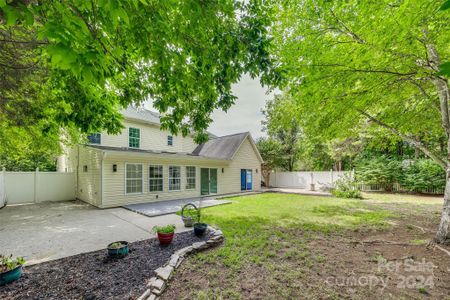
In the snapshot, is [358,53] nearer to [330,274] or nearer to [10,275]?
[330,274]

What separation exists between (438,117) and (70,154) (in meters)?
17.3

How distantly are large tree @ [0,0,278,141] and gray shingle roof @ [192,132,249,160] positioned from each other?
410 inches

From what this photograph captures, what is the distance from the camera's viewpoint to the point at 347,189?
12.9 metres

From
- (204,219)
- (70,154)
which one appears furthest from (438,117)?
(70,154)

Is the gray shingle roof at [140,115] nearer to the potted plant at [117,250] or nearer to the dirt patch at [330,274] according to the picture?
the potted plant at [117,250]

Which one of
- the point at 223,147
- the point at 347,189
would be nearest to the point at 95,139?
the point at 223,147

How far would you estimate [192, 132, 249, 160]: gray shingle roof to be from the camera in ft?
49.8

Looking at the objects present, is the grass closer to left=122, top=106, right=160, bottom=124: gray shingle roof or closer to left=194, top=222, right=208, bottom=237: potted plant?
left=194, top=222, right=208, bottom=237: potted plant

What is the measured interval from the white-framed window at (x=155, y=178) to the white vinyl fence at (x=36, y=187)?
489cm

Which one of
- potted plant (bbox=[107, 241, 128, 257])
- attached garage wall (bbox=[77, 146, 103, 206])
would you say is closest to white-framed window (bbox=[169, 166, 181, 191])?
attached garage wall (bbox=[77, 146, 103, 206])

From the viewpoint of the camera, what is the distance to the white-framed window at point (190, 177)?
12.6 meters

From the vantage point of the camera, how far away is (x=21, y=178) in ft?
33.6

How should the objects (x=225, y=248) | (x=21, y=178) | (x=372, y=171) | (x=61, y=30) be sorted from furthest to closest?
(x=372, y=171) < (x=21, y=178) < (x=225, y=248) < (x=61, y=30)

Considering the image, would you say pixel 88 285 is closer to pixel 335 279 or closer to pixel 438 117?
pixel 335 279
